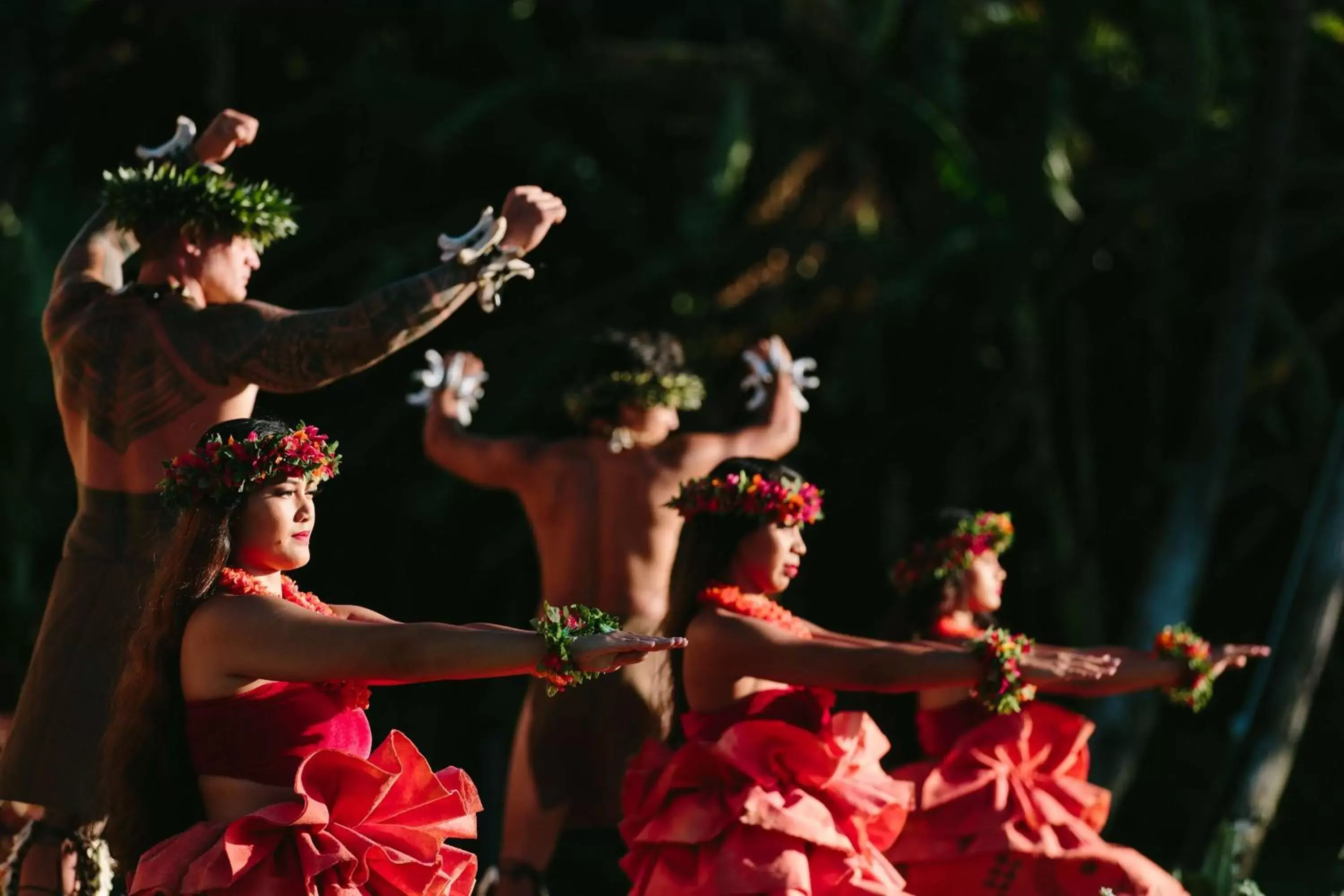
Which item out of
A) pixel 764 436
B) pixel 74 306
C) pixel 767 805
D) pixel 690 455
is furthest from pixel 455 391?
pixel 767 805

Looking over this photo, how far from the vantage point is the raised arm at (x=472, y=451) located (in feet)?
15.9

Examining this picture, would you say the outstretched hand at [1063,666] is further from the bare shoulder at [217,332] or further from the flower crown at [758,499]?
the bare shoulder at [217,332]

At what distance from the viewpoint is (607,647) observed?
2.73 m

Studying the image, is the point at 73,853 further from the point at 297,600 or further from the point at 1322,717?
the point at 1322,717

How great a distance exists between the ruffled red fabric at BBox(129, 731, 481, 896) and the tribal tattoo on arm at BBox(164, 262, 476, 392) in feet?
2.80

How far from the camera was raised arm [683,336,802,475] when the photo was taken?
4785mm

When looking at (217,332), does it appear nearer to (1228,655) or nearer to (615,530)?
(615,530)

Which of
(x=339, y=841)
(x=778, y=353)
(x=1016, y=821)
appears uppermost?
(x=778, y=353)

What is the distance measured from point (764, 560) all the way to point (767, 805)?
1.76ft

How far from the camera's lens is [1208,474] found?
771cm

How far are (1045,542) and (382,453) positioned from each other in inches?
129

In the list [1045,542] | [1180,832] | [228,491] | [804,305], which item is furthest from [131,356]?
[1180,832]

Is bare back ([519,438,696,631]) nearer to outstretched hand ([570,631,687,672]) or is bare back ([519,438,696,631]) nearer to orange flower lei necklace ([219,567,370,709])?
orange flower lei necklace ([219,567,370,709])

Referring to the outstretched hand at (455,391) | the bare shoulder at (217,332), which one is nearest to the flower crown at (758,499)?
the bare shoulder at (217,332)
